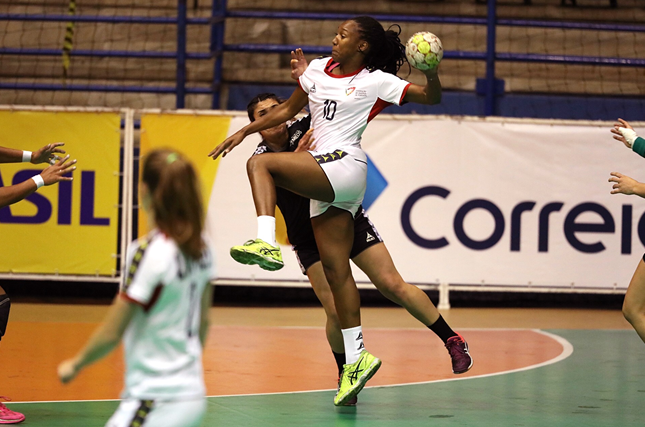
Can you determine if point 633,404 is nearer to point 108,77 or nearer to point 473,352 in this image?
A: point 473,352

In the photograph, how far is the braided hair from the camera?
5316 millimetres

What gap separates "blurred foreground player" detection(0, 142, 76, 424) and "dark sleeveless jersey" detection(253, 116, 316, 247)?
1.39m

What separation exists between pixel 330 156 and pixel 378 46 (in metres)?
0.75

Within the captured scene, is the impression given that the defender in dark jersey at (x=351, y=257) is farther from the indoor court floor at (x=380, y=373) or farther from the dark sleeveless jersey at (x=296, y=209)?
the indoor court floor at (x=380, y=373)

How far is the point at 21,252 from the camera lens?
9.97m

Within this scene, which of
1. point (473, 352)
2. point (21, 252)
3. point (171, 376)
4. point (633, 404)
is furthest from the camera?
point (21, 252)

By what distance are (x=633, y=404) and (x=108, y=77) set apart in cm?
913

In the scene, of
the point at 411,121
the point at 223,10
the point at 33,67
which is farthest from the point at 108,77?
the point at 411,121

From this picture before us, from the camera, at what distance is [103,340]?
282 centimetres

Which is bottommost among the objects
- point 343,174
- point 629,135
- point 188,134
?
point 343,174

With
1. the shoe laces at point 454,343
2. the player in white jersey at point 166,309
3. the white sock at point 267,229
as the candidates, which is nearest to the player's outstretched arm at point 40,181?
the white sock at point 267,229

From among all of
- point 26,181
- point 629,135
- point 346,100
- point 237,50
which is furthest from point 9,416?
point 237,50

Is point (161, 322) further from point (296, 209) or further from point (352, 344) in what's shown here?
point (296, 209)

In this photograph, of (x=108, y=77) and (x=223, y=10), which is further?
(x=108, y=77)
